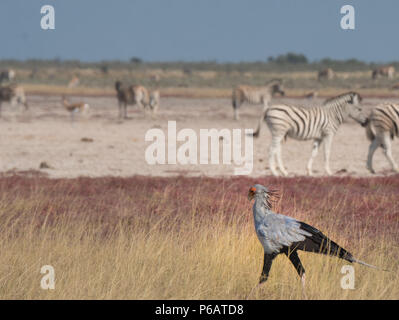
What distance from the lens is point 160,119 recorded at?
29.3 meters

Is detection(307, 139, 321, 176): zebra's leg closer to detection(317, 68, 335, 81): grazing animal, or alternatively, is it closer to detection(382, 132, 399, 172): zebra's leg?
detection(382, 132, 399, 172): zebra's leg

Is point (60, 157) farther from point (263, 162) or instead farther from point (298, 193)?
point (298, 193)

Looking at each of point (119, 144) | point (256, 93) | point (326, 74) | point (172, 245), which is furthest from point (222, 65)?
point (172, 245)

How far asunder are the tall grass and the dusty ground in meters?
3.90

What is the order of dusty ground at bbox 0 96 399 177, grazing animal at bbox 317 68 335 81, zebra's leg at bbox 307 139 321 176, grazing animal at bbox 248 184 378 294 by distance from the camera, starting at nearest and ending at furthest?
grazing animal at bbox 248 184 378 294
zebra's leg at bbox 307 139 321 176
dusty ground at bbox 0 96 399 177
grazing animal at bbox 317 68 335 81

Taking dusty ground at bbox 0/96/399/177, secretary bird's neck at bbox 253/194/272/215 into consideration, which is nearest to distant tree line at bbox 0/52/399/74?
dusty ground at bbox 0/96/399/177

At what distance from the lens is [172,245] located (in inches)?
293

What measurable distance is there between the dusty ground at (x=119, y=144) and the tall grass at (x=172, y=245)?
3.90m

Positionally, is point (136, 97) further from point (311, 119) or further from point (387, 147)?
point (387, 147)

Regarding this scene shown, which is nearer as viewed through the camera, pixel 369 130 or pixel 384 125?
pixel 384 125

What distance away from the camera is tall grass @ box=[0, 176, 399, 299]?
19.7 feet

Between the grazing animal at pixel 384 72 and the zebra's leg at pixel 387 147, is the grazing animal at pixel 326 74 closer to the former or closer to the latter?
the grazing animal at pixel 384 72

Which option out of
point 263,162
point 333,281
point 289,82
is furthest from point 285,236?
point 289,82

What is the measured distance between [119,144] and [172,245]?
527 inches
